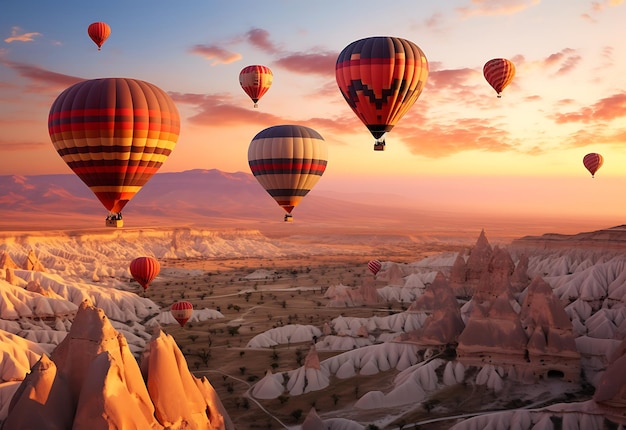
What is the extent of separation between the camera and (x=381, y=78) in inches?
1889

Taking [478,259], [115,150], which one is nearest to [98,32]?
[115,150]

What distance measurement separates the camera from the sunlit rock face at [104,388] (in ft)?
73.8

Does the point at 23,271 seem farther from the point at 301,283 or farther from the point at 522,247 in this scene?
the point at 522,247

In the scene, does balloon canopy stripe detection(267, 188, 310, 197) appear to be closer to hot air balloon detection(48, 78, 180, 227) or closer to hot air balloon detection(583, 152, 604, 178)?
hot air balloon detection(48, 78, 180, 227)

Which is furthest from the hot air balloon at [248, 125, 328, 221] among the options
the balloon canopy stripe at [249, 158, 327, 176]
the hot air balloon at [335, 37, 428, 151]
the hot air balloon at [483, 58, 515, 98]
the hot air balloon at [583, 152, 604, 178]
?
the hot air balloon at [583, 152, 604, 178]

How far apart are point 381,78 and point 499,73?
28499mm

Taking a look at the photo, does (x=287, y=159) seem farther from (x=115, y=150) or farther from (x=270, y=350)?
(x=270, y=350)

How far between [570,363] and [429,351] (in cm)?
1092

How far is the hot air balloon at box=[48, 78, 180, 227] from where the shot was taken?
4097 cm

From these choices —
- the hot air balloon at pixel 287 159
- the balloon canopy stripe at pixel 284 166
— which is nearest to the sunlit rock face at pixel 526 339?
the balloon canopy stripe at pixel 284 166

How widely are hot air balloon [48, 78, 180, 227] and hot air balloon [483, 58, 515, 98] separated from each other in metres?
40.8

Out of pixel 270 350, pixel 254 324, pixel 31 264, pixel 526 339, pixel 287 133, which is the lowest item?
pixel 254 324

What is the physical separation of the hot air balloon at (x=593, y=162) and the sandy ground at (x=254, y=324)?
34174 millimetres

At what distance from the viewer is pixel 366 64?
47.9m
